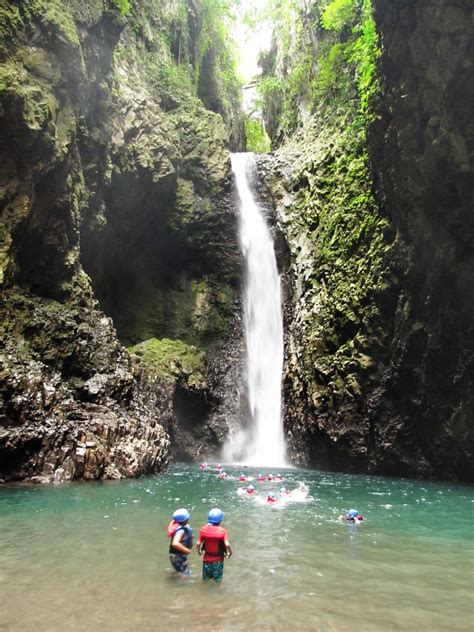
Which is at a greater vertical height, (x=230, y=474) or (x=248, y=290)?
(x=248, y=290)

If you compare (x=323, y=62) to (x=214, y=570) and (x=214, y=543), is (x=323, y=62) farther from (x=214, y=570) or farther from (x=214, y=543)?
(x=214, y=570)

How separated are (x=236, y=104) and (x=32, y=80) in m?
22.8

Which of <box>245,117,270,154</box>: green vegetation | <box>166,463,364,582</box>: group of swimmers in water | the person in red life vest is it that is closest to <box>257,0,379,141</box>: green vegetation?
<box>245,117,270,154</box>: green vegetation

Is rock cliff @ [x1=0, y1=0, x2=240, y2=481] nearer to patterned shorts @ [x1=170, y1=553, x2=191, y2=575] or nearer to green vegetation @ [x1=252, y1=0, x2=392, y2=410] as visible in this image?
green vegetation @ [x1=252, y1=0, x2=392, y2=410]

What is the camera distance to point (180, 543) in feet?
19.9

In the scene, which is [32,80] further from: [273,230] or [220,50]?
[220,50]

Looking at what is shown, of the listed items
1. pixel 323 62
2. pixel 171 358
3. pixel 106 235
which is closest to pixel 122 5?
pixel 106 235

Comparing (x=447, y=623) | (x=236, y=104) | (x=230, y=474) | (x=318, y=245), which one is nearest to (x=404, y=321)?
(x=318, y=245)

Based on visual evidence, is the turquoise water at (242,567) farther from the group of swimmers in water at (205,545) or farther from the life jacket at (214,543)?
the life jacket at (214,543)

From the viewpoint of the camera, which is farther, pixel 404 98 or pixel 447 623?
pixel 404 98

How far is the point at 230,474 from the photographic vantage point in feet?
58.2

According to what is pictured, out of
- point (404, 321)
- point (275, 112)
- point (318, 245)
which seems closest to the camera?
point (404, 321)

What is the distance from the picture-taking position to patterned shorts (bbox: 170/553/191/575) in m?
6.07

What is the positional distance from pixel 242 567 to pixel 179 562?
963mm
